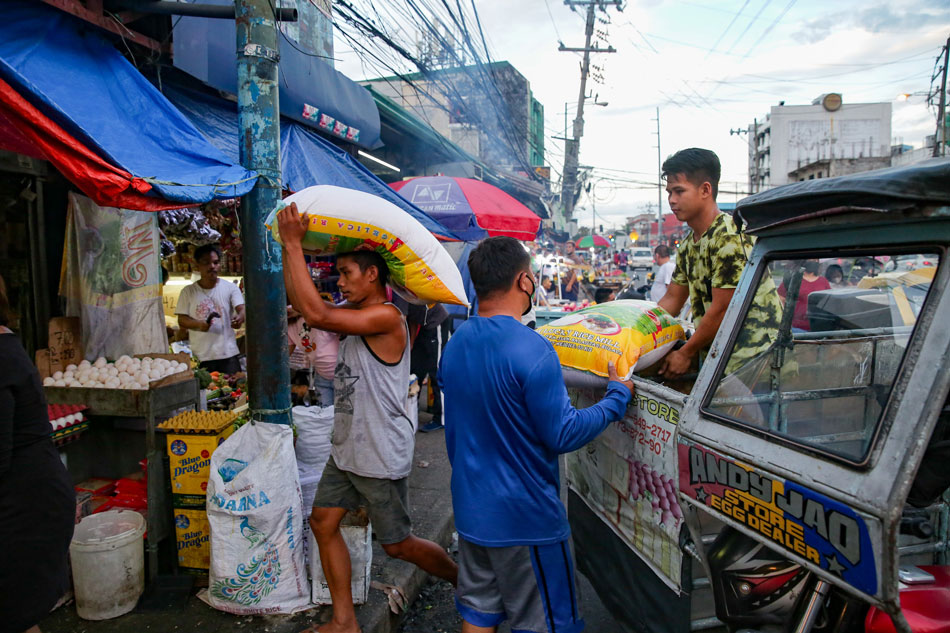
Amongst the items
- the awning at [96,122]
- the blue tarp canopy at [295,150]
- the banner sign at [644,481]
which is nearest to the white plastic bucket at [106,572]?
the awning at [96,122]

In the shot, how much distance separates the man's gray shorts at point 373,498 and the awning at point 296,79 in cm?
344

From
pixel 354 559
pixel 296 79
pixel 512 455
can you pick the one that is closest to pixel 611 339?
pixel 512 455

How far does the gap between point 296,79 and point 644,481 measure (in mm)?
5157

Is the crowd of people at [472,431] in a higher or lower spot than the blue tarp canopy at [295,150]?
→ lower

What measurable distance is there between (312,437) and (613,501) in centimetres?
174

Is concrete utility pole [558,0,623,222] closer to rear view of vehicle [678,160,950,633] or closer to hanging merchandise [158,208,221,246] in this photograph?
hanging merchandise [158,208,221,246]

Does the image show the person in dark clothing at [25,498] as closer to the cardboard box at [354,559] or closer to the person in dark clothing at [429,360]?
the cardboard box at [354,559]

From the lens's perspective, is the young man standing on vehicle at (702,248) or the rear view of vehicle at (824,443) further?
the young man standing on vehicle at (702,248)

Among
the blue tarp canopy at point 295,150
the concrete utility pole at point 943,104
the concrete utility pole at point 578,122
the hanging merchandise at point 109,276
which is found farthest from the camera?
the concrete utility pole at point 578,122

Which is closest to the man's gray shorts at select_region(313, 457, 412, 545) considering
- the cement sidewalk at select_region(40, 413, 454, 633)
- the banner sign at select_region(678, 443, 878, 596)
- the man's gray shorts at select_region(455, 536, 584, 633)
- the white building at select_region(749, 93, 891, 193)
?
the cement sidewalk at select_region(40, 413, 454, 633)

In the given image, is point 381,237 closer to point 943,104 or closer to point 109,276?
point 109,276

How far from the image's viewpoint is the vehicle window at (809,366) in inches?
81.0

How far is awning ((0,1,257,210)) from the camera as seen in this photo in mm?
2662

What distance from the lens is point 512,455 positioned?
87.0 inches
